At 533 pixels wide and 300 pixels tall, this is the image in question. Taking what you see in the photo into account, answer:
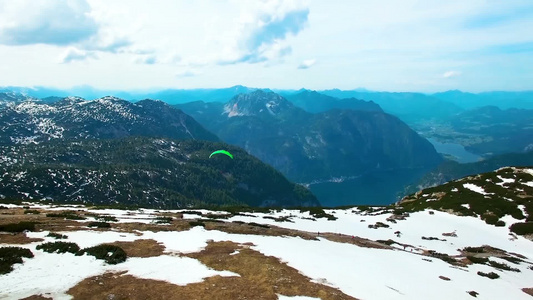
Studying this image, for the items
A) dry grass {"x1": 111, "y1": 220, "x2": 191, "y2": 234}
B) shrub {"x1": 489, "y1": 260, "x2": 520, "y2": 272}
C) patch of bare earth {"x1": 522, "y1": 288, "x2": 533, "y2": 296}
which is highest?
dry grass {"x1": 111, "y1": 220, "x2": 191, "y2": 234}

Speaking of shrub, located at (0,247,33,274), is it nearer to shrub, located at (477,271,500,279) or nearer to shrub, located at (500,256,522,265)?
shrub, located at (477,271,500,279)

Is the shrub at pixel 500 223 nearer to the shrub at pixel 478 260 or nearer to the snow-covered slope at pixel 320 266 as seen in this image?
the snow-covered slope at pixel 320 266

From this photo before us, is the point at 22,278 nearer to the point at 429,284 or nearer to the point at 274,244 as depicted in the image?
the point at 274,244

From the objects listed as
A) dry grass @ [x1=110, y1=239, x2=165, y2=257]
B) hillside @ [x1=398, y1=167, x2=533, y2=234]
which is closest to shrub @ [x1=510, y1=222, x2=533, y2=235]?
hillside @ [x1=398, y1=167, x2=533, y2=234]

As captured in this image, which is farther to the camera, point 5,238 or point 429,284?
point 429,284

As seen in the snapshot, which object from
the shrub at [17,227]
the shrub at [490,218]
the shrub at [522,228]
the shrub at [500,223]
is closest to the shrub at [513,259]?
the shrub at [522,228]

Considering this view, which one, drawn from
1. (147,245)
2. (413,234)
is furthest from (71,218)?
(413,234)

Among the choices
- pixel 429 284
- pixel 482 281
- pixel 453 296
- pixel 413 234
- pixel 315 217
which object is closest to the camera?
pixel 453 296
